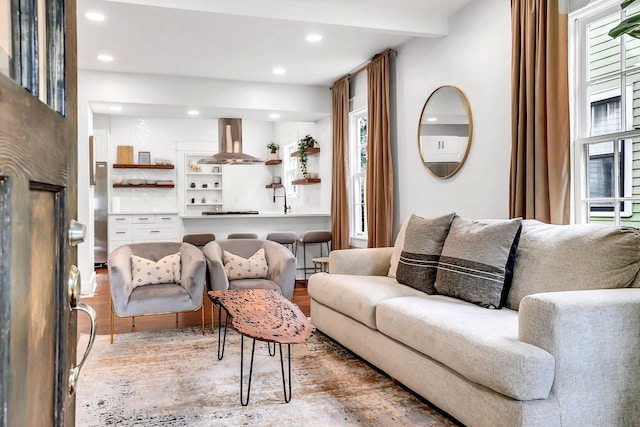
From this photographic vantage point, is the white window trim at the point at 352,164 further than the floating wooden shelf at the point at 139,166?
No

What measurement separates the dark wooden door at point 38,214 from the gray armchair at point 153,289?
296 centimetres

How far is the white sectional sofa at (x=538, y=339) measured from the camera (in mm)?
1878

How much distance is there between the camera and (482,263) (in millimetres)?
2787

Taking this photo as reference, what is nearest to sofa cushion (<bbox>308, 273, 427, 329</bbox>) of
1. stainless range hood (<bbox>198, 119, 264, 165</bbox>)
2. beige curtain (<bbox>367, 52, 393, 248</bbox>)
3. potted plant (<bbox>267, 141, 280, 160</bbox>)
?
beige curtain (<bbox>367, 52, 393, 248</bbox>)

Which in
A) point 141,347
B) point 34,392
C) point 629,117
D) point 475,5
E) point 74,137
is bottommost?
point 141,347

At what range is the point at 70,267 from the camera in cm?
85

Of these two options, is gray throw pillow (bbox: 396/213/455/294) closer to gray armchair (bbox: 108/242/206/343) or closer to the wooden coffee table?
the wooden coffee table

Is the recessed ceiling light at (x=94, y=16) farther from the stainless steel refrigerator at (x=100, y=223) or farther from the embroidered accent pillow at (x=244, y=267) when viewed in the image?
the stainless steel refrigerator at (x=100, y=223)

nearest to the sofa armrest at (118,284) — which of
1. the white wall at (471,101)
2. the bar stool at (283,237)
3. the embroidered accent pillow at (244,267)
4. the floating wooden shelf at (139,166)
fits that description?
the embroidered accent pillow at (244,267)

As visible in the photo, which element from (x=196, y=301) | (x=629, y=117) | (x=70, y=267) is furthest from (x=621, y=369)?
(x=196, y=301)

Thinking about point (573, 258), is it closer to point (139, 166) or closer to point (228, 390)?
point (228, 390)

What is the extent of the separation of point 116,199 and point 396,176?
19.1ft

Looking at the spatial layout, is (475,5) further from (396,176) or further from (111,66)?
(111,66)

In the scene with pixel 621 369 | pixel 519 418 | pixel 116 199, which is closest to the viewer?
pixel 519 418
